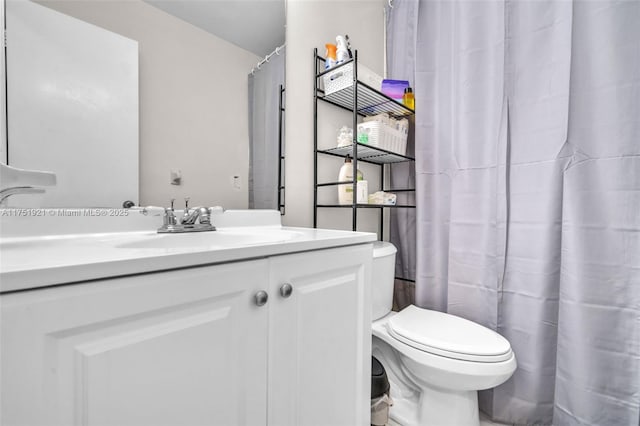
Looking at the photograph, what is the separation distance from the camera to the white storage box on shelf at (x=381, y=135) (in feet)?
4.40

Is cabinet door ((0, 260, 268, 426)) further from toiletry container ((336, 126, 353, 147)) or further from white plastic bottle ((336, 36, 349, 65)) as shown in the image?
white plastic bottle ((336, 36, 349, 65))

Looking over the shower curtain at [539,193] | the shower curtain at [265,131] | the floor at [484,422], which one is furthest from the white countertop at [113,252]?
the floor at [484,422]

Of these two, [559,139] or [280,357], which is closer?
[280,357]

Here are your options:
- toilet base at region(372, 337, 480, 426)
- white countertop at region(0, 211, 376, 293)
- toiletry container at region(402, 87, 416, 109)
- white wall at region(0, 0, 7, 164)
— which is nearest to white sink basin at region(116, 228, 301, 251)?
white countertop at region(0, 211, 376, 293)

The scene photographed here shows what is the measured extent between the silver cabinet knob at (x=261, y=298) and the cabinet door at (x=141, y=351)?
0.01 metres

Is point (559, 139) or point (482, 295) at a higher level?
point (559, 139)

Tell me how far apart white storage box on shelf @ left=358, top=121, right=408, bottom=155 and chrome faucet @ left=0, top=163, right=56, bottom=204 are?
1108mm

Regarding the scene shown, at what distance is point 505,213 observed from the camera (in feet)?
3.98

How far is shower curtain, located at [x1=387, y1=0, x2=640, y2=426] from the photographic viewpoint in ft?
3.25

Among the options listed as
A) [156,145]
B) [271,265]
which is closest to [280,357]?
[271,265]

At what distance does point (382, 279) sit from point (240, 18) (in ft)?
4.02

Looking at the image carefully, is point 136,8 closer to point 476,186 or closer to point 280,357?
point 280,357

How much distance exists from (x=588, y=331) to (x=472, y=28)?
4.38 feet

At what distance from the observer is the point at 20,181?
24.9 inches
